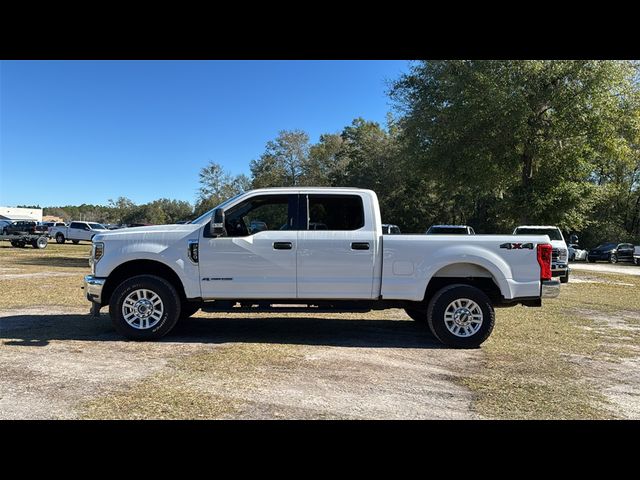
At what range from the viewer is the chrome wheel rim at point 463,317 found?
6609 mm

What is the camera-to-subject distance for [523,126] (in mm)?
19547

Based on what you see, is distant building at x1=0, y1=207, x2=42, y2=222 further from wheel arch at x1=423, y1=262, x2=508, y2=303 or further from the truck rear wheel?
wheel arch at x1=423, y1=262, x2=508, y2=303

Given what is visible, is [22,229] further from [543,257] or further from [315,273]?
[543,257]

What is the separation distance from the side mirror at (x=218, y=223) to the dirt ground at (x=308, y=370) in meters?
1.47

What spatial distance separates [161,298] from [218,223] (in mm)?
1251

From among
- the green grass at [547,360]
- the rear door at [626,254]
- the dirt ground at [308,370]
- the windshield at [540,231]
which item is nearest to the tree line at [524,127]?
the windshield at [540,231]

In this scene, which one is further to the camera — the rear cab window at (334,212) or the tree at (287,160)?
the tree at (287,160)

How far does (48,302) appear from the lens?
9.73 meters

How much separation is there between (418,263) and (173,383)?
3.45 metres

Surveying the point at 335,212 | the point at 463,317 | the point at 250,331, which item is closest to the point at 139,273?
the point at 250,331

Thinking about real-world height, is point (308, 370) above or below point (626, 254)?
below

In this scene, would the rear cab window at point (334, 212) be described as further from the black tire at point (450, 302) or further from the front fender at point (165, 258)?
Answer: the front fender at point (165, 258)

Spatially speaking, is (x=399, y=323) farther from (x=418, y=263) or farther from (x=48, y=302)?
(x=48, y=302)

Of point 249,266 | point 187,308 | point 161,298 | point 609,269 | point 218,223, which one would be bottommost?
point 609,269
